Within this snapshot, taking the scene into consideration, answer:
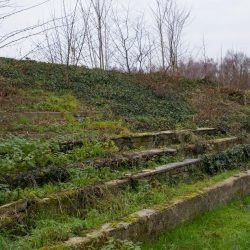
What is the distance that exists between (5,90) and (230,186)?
864cm

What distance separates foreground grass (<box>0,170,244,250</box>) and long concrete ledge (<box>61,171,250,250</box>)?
0.60ft

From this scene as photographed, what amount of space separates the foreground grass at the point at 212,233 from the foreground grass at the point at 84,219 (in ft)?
1.73

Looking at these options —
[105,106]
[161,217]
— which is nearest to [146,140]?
[105,106]

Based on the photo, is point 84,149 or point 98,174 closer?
point 98,174

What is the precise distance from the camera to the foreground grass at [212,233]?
311cm

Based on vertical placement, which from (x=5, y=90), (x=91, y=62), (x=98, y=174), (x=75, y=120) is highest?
(x=91, y=62)

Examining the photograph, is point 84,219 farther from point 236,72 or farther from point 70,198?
point 236,72

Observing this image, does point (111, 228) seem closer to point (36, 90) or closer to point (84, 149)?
point (84, 149)

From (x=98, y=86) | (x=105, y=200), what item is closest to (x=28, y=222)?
(x=105, y=200)

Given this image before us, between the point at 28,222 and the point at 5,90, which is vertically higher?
the point at 5,90

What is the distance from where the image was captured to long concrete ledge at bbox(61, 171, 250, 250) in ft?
8.57

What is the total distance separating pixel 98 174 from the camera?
449cm

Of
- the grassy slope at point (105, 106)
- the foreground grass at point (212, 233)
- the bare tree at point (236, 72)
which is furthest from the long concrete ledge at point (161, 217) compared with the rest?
the bare tree at point (236, 72)

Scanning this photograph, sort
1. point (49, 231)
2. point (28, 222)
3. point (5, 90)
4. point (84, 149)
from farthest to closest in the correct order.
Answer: point (5, 90), point (84, 149), point (28, 222), point (49, 231)
